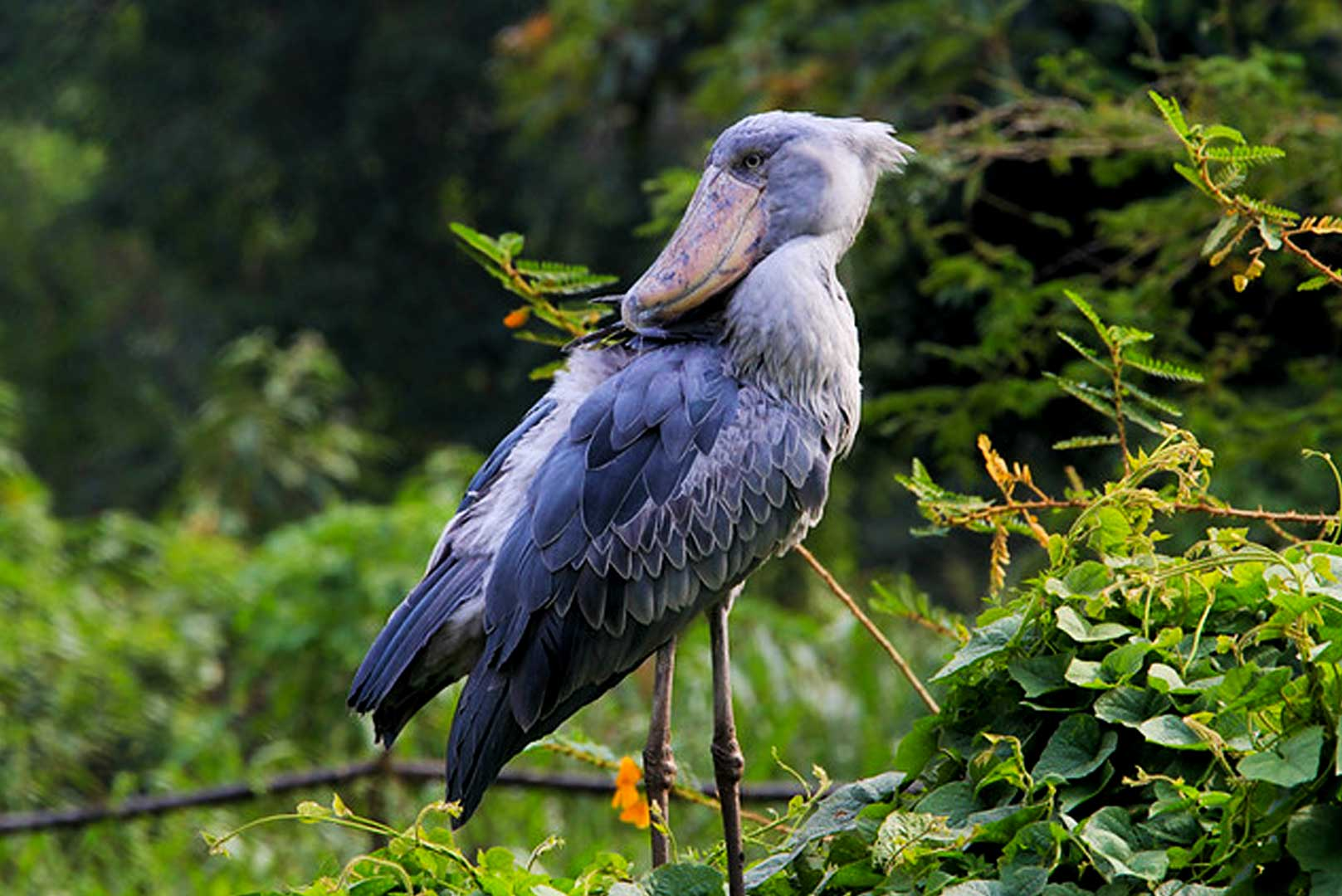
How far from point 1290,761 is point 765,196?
4.27 ft

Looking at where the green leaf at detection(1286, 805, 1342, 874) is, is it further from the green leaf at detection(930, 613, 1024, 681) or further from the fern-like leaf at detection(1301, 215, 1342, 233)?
the fern-like leaf at detection(1301, 215, 1342, 233)

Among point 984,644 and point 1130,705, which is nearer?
point 1130,705

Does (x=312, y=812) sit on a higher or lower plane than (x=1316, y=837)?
lower

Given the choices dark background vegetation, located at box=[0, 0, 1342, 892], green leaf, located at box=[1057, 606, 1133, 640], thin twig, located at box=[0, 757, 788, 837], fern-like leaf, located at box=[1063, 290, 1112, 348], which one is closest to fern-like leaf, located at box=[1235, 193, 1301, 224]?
fern-like leaf, located at box=[1063, 290, 1112, 348]

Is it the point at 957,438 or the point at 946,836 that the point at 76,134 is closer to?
the point at 957,438

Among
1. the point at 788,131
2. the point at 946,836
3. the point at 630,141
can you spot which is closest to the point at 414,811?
the point at 788,131

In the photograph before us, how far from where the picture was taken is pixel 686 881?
2002 millimetres

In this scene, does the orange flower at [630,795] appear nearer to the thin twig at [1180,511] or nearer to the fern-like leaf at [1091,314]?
the thin twig at [1180,511]

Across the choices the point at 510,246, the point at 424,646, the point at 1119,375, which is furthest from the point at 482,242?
the point at 1119,375

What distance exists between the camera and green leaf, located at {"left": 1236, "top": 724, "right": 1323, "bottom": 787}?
1.51 meters

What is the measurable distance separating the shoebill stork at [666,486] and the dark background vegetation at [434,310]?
0.39 metres

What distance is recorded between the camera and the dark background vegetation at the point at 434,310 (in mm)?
3771

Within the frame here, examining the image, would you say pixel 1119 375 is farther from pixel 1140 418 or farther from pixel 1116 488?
pixel 1116 488

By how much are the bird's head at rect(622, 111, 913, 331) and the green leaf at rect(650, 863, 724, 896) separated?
2.71 ft
